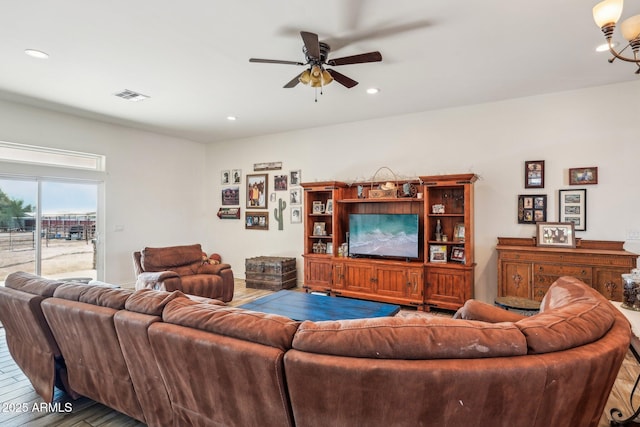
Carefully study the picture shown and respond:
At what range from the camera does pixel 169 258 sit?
4.71 m

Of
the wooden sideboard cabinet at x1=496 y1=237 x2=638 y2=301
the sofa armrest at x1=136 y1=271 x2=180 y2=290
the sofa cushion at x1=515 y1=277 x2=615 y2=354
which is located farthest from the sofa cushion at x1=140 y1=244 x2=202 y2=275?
the sofa cushion at x1=515 y1=277 x2=615 y2=354

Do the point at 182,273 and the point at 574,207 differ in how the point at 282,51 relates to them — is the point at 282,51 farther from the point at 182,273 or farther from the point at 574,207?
the point at 574,207

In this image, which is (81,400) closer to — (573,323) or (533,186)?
(573,323)

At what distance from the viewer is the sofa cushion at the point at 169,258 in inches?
178

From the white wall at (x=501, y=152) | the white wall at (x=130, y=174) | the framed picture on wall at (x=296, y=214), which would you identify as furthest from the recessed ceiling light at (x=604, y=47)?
the white wall at (x=130, y=174)

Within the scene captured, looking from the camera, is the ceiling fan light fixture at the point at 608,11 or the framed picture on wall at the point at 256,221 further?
the framed picture on wall at the point at 256,221

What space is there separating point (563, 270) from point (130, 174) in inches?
270

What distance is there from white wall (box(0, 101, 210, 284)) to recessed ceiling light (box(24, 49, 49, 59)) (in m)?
1.98

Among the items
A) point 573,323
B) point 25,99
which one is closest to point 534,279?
point 573,323

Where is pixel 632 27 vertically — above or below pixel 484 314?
above

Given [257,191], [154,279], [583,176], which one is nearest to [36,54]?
[154,279]

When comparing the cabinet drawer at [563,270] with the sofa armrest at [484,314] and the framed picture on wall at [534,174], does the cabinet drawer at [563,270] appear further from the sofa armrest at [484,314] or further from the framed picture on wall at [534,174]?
the sofa armrest at [484,314]

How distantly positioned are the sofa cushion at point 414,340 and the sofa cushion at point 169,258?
3.94 metres

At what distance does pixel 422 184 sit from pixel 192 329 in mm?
3925
